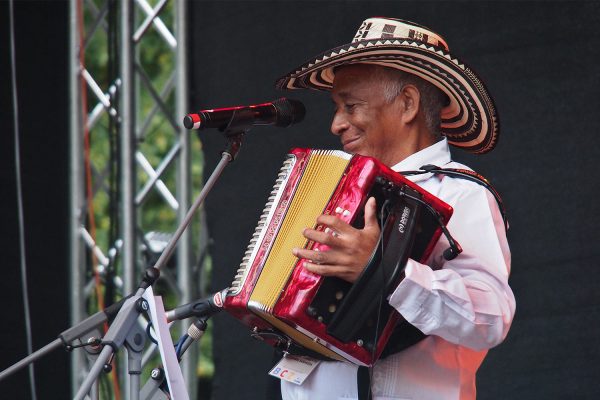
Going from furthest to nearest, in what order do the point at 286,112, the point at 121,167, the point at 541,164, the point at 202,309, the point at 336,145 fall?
the point at 121,167
the point at 336,145
the point at 541,164
the point at 286,112
the point at 202,309

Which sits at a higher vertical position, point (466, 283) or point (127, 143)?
point (127, 143)

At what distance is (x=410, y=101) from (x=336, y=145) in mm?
1332

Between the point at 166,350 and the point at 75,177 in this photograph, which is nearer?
the point at 166,350

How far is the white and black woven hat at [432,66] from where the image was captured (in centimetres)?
277

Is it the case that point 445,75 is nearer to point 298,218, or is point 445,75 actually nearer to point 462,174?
point 462,174

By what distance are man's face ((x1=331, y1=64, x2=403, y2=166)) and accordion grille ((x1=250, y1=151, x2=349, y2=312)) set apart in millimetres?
321

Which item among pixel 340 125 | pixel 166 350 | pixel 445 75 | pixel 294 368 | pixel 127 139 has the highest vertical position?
pixel 445 75

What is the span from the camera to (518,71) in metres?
3.85

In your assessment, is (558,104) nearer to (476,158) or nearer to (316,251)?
(476,158)

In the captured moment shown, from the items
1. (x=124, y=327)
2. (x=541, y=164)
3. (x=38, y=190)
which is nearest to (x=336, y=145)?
(x=541, y=164)

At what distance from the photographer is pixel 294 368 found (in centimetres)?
272

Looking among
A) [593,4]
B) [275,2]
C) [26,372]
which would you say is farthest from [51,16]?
[593,4]

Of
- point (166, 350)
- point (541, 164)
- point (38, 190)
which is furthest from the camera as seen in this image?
point (38, 190)

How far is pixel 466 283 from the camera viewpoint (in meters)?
2.53
